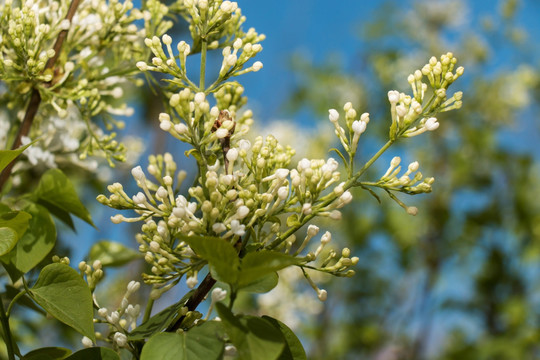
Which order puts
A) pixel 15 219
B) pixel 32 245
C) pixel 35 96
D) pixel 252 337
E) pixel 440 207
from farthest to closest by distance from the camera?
pixel 440 207 → pixel 35 96 → pixel 32 245 → pixel 15 219 → pixel 252 337

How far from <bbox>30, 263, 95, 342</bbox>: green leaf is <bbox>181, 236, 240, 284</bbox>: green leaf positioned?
0.16m

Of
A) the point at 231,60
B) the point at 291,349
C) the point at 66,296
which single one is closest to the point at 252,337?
the point at 291,349

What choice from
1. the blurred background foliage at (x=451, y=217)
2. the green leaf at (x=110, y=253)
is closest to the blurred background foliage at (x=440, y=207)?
the blurred background foliage at (x=451, y=217)

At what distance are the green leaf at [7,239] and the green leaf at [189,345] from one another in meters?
0.18

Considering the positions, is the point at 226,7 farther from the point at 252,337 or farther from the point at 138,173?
the point at 252,337

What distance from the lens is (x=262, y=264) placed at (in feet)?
1.68

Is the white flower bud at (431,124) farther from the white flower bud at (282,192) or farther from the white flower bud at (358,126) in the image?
the white flower bud at (282,192)

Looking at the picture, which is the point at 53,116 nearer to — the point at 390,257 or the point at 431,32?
the point at 390,257

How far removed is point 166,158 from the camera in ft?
2.22

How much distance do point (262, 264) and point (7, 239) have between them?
0.28 metres

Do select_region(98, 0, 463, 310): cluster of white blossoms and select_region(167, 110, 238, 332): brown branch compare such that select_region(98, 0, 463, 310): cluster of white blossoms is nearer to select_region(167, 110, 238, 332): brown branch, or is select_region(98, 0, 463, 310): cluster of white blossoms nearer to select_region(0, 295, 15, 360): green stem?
select_region(167, 110, 238, 332): brown branch

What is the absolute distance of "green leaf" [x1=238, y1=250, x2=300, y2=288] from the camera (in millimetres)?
482

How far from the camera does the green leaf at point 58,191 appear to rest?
83 cm

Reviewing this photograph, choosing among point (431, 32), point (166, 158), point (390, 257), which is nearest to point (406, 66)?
point (431, 32)
